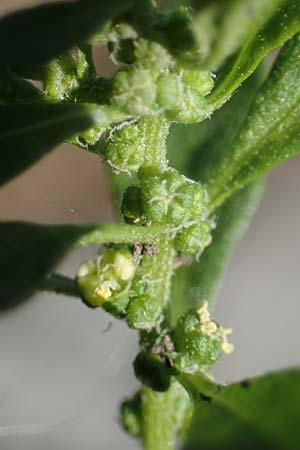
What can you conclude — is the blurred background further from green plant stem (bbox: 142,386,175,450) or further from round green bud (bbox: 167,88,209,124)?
round green bud (bbox: 167,88,209,124)

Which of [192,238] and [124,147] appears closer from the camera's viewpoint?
[124,147]

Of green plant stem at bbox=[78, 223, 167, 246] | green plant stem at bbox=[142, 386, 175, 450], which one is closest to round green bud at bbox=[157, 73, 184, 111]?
green plant stem at bbox=[78, 223, 167, 246]

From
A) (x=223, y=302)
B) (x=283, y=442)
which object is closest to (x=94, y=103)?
(x=283, y=442)

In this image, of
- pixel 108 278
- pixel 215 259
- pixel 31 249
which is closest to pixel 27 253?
pixel 31 249

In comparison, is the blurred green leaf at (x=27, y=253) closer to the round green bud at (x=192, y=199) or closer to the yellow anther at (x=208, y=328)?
the round green bud at (x=192, y=199)

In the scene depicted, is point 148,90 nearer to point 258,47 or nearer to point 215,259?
point 258,47

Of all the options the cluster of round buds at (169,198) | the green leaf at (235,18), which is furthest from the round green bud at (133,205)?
the green leaf at (235,18)
